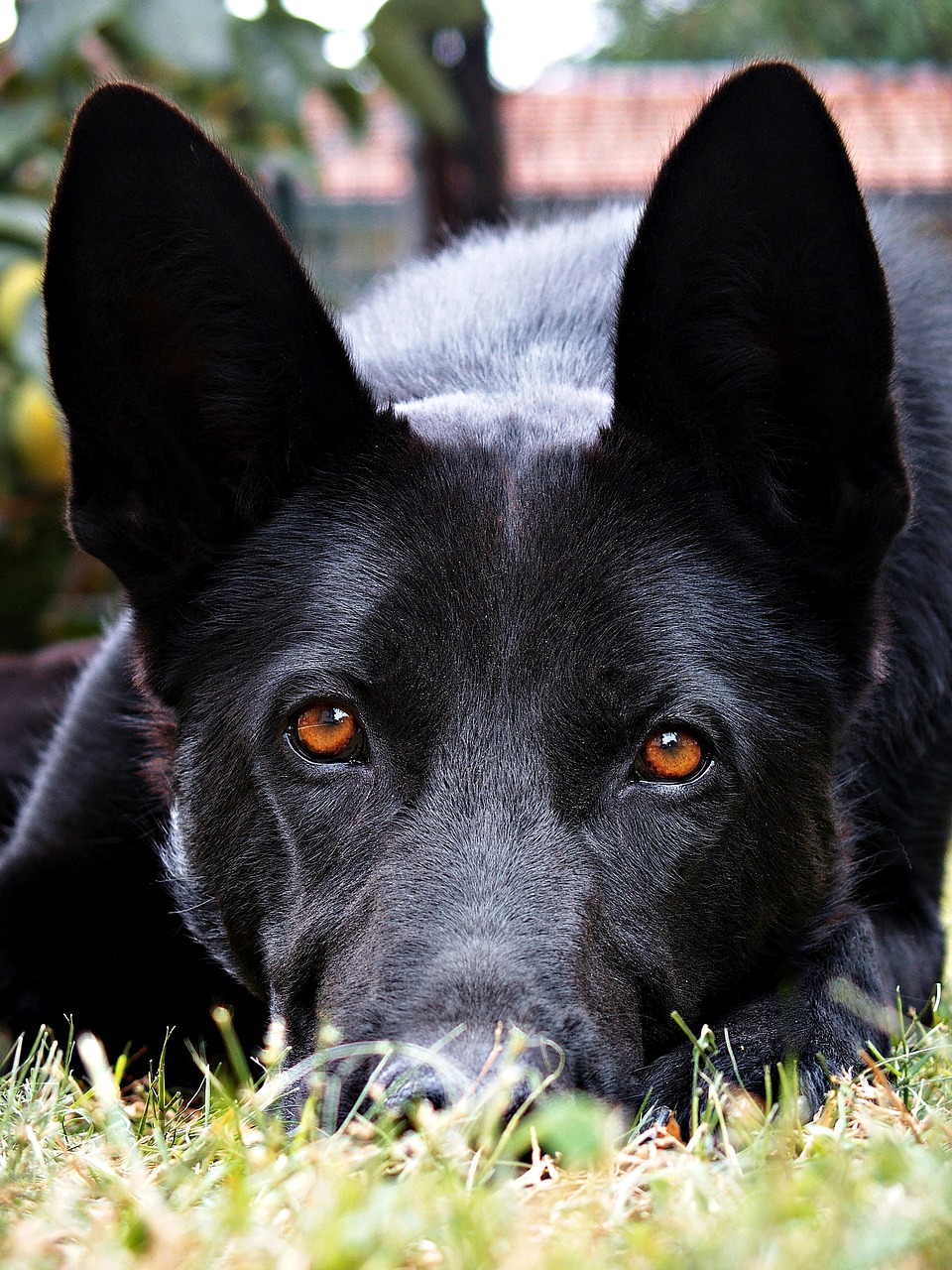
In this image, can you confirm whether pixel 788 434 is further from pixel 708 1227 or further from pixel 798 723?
pixel 708 1227

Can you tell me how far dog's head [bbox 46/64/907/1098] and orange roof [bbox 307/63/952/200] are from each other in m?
4.42

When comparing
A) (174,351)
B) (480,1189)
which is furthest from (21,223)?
(480,1189)

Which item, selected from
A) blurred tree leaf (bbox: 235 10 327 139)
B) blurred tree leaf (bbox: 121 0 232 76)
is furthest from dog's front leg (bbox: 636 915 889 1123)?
blurred tree leaf (bbox: 235 10 327 139)

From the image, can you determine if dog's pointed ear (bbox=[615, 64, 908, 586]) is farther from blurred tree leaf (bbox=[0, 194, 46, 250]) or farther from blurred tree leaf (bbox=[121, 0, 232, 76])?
blurred tree leaf (bbox=[0, 194, 46, 250])

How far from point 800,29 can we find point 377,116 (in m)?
2.88

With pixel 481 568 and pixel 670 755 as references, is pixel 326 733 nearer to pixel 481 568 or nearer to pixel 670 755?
pixel 481 568

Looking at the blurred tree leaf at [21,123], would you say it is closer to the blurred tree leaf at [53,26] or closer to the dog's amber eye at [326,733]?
the blurred tree leaf at [53,26]

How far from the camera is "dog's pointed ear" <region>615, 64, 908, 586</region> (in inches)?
74.4

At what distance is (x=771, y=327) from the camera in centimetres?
205

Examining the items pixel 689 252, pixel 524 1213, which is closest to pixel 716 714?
pixel 689 252

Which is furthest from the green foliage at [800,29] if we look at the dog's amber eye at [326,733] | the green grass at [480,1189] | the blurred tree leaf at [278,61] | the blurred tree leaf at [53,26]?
the green grass at [480,1189]

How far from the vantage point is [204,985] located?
2.50 metres

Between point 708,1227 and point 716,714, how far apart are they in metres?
0.86

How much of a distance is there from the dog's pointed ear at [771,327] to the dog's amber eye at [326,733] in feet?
2.06
